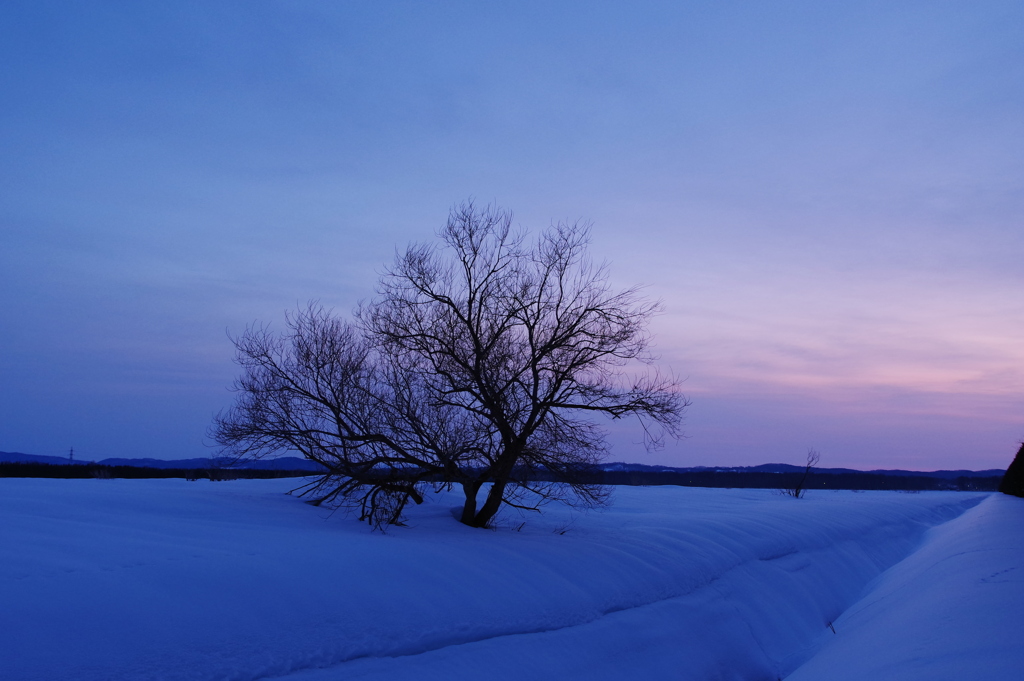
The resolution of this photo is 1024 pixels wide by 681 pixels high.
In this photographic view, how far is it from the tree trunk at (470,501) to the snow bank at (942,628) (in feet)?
24.9

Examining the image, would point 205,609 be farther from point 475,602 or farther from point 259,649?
point 475,602

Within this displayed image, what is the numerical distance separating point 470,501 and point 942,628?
1036 centimetres

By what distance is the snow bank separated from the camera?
6.75 m

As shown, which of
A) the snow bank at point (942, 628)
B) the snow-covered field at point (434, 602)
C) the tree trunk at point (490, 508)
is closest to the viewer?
the snow bank at point (942, 628)

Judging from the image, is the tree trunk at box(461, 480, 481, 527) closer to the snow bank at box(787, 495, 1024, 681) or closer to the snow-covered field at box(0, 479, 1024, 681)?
the snow-covered field at box(0, 479, 1024, 681)

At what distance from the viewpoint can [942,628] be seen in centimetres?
859

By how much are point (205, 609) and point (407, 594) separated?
2.82 metres

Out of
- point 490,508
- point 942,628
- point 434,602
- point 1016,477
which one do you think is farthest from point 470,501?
point 1016,477

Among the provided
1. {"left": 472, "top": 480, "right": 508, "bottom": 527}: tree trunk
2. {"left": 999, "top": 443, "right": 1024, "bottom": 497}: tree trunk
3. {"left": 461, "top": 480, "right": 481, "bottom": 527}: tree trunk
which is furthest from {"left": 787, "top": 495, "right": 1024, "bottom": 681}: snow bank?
{"left": 999, "top": 443, "right": 1024, "bottom": 497}: tree trunk

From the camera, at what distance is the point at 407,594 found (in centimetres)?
999

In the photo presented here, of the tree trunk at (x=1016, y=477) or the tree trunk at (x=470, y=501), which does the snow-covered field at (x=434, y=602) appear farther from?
the tree trunk at (x=1016, y=477)

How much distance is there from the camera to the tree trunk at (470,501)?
1684 centimetres

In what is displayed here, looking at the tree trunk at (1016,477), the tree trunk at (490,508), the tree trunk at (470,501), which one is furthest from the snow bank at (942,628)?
the tree trunk at (1016,477)

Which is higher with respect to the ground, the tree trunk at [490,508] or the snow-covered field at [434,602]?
the tree trunk at [490,508]
